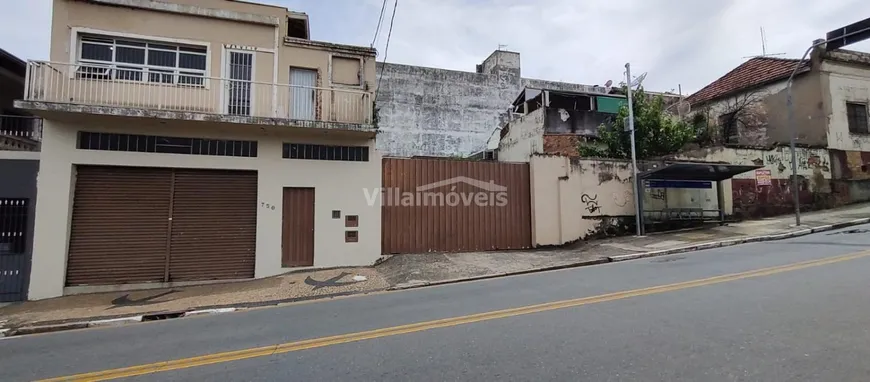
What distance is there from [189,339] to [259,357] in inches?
69.1

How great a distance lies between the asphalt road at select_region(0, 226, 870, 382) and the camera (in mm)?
3783

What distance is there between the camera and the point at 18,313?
28.7 feet

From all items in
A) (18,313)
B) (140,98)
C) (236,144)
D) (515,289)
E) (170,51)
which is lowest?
(18,313)

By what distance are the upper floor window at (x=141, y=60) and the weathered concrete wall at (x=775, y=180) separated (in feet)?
55.0

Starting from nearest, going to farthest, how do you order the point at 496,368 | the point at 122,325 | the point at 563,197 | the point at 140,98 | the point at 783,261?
the point at 496,368 < the point at 122,325 < the point at 783,261 < the point at 140,98 < the point at 563,197

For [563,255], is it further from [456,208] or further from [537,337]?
[537,337]

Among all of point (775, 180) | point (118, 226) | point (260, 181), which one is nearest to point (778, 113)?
point (775, 180)

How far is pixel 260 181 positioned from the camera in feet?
38.4

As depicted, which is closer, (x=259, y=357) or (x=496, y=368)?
(x=496, y=368)

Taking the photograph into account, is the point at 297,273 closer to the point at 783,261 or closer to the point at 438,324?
the point at 438,324

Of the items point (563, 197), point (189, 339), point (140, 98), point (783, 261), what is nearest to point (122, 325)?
point (189, 339)

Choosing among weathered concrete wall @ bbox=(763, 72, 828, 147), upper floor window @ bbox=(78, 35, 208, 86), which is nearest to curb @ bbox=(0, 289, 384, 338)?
upper floor window @ bbox=(78, 35, 208, 86)

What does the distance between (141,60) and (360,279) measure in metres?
8.22

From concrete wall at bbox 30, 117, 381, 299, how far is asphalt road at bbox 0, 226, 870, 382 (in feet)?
12.9
